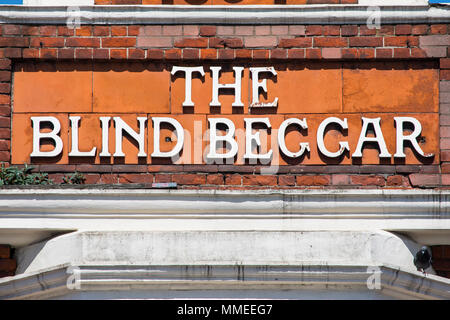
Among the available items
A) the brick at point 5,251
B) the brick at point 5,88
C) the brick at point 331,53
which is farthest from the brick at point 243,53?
the brick at point 5,251

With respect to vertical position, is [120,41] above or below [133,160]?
above

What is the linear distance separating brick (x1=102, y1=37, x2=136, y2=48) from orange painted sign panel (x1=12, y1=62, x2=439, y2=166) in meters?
0.16

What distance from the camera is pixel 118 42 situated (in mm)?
7477

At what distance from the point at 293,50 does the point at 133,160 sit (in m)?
1.57

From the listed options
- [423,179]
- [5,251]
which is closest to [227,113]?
[423,179]

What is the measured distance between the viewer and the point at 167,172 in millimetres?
7320

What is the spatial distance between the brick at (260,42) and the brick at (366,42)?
632mm

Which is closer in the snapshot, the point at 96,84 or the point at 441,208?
the point at 441,208

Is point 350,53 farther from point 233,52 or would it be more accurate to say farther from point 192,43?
point 192,43

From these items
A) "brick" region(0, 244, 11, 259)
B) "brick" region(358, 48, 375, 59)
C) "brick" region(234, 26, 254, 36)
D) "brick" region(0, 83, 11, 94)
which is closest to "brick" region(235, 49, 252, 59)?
"brick" region(234, 26, 254, 36)

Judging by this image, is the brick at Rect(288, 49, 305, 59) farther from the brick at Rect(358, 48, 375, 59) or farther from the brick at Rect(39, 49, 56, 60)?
the brick at Rect(39, 49, 56, 60)

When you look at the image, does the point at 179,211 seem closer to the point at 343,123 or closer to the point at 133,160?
the point at 133,160

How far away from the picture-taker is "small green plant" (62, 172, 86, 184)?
23.8 feet

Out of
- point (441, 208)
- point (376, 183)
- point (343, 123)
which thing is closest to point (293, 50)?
point (343, 123)
